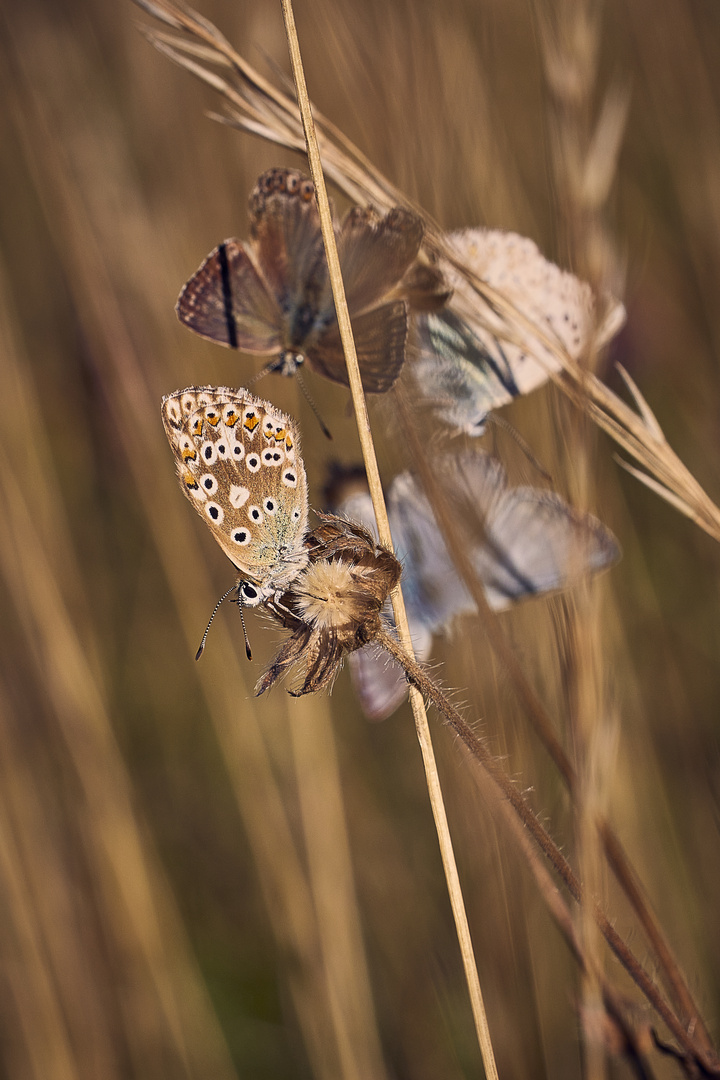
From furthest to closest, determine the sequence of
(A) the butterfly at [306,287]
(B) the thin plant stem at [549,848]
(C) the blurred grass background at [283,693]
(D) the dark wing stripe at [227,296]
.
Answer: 1. (C) the blurred grass background at [283,693]
2. (D) the dark wing stripe at [227,296]
3. (A) the butterfly at [306,287]
4. (B) the thin plant stem at [549,848]

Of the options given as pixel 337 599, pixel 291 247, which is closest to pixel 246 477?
pixel 337 599

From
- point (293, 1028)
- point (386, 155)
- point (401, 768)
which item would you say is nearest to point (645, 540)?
point (401, 768)

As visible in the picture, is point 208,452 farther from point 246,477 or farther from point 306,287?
point 306,287

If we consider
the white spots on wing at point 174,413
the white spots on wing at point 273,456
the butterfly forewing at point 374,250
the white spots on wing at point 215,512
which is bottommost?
the white spots on wing at point 215,512

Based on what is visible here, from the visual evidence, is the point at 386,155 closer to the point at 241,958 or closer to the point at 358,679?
the point at 358,679

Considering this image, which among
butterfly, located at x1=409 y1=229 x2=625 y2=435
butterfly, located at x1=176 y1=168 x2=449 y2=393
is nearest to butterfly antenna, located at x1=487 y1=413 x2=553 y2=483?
butterfly, located at x1=409 y1=229 x2=625 y2=435

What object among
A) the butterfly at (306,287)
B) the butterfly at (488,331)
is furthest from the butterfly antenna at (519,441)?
the butterfly at (306,287)

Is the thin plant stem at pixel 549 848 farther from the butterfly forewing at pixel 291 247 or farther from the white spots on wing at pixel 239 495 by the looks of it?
the butterfly forewing at pixel 291 247
